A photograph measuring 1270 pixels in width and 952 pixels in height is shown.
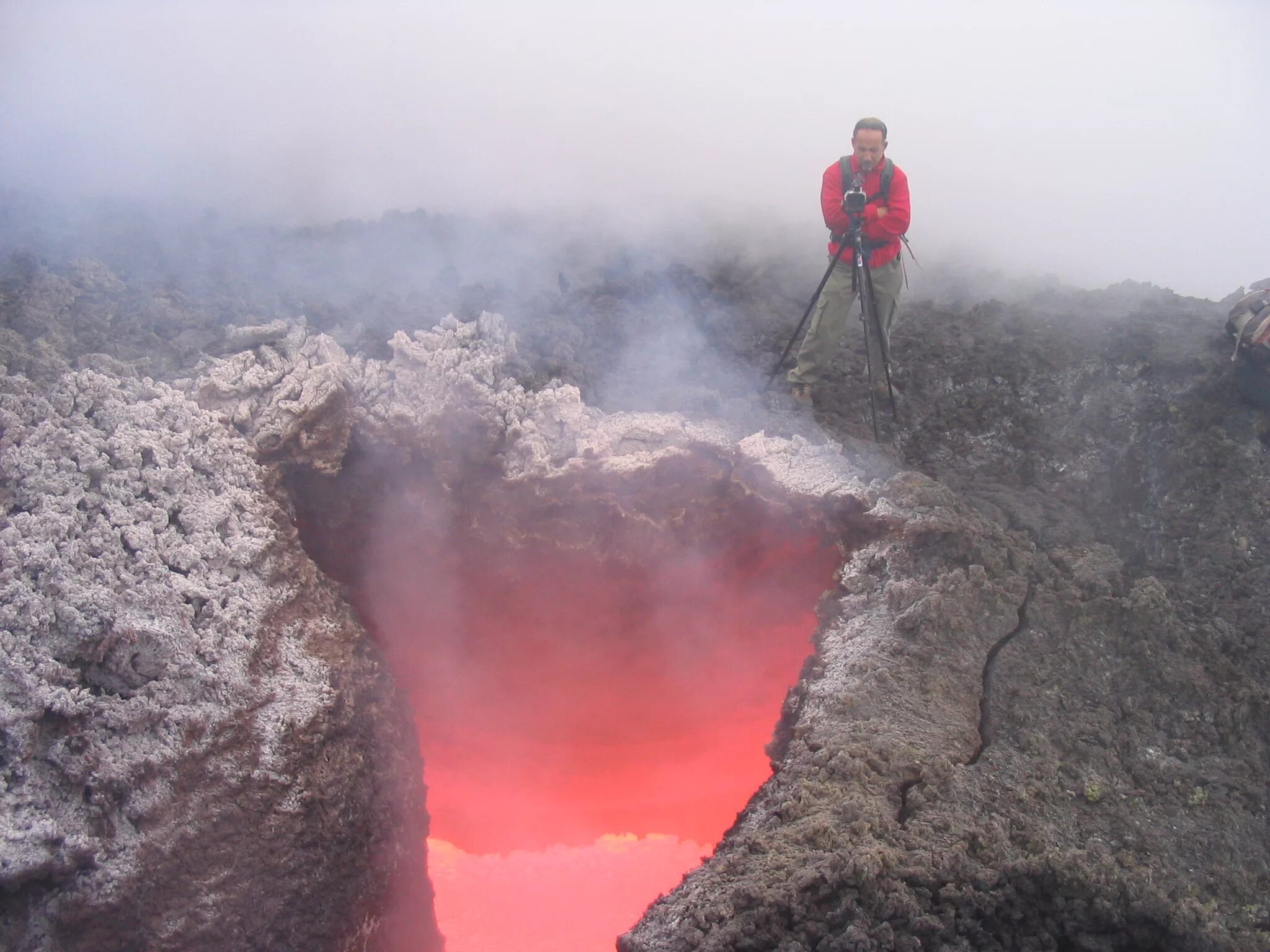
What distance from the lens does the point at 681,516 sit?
376cm

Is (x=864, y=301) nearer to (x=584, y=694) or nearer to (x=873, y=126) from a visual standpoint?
(x=873, y=126)

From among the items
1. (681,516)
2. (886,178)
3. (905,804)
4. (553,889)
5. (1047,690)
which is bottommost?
(905,804)

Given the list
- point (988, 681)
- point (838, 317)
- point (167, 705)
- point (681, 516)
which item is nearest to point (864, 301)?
point (838, 317)

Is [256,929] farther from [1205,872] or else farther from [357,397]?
[1205,872]

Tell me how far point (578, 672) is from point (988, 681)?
1892mm

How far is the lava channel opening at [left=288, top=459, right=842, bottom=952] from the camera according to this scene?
376 cm

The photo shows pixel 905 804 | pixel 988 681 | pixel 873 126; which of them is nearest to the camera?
pixel 905 804

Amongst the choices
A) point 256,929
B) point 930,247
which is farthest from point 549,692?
point 930,247

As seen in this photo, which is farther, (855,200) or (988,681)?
(855,200)

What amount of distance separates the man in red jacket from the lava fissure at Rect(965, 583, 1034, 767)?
56.5 inches

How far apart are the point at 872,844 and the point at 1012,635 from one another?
1.13 meters

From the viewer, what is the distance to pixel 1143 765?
2.72 m

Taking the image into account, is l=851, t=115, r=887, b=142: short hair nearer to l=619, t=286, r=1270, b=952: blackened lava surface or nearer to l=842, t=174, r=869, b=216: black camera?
l=842, t=174, r=869, b=216: black camera

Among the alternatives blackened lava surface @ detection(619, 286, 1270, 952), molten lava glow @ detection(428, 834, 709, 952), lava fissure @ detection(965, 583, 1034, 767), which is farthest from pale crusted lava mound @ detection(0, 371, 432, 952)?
lava fissure @ detection(965, 583, 1034, 767)
